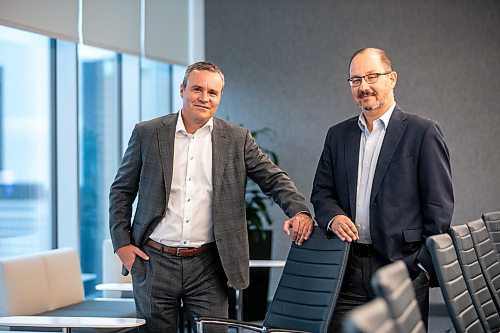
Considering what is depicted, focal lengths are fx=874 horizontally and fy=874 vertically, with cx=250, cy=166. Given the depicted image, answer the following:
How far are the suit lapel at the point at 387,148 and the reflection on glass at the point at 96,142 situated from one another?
3477mm

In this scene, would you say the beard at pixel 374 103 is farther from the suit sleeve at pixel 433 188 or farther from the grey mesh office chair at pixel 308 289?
the grey mesh office chair at pixel 308 289

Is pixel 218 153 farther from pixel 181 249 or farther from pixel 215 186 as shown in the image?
pixel 181 249

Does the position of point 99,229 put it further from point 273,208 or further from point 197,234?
point 197,234

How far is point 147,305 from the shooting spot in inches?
145

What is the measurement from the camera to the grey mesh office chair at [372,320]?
1632 millimetres

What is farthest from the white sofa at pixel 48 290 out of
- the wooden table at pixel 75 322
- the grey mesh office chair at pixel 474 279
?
the grey mesh office chair at pixel 474 279

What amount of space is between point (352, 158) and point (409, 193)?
0.94ft

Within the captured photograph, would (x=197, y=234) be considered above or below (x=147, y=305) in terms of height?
above

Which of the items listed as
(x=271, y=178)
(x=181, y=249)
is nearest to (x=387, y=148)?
(x=271, y=178)

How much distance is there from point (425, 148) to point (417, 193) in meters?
0.19

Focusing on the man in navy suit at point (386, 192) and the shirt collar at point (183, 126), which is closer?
the man in navy suit at point (386, 192)

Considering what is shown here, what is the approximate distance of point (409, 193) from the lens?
356 cm

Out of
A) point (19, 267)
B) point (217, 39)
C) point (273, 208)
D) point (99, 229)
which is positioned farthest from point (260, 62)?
point (19, 267)

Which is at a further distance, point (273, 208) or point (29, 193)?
point (273, 208)
